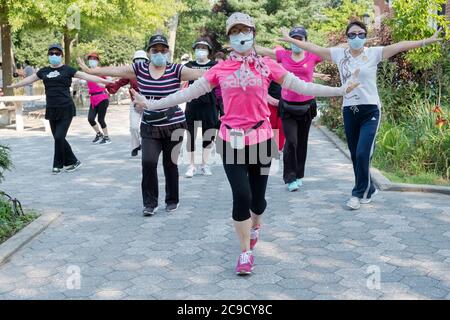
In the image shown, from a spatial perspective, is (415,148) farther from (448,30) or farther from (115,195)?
(115,195)

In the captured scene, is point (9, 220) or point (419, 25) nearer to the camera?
point (9, 220)

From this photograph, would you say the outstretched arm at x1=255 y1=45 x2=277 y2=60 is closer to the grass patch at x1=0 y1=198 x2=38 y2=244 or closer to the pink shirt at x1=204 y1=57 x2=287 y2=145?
the pink shirt at x1=204 y1=57 x2=287 y2=145

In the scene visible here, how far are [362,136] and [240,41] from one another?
250 cm

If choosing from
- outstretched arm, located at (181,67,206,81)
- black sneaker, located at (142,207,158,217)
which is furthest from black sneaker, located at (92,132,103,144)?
outstretched arm, located at (181,67,206,81)

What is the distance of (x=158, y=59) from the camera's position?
614cm

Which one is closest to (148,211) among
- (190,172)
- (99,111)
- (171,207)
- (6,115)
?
(171,207)

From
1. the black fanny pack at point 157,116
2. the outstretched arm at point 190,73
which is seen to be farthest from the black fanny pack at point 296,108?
the black fanny pack at point 157,116

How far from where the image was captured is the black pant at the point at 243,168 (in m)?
4.52

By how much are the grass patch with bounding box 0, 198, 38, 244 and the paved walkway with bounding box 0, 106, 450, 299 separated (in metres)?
0.26

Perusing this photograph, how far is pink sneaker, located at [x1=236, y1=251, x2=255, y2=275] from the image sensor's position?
450 cm

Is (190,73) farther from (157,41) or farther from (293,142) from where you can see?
(293,142)

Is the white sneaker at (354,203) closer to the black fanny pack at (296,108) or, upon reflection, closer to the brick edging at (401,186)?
the brick edging at (401,186)
